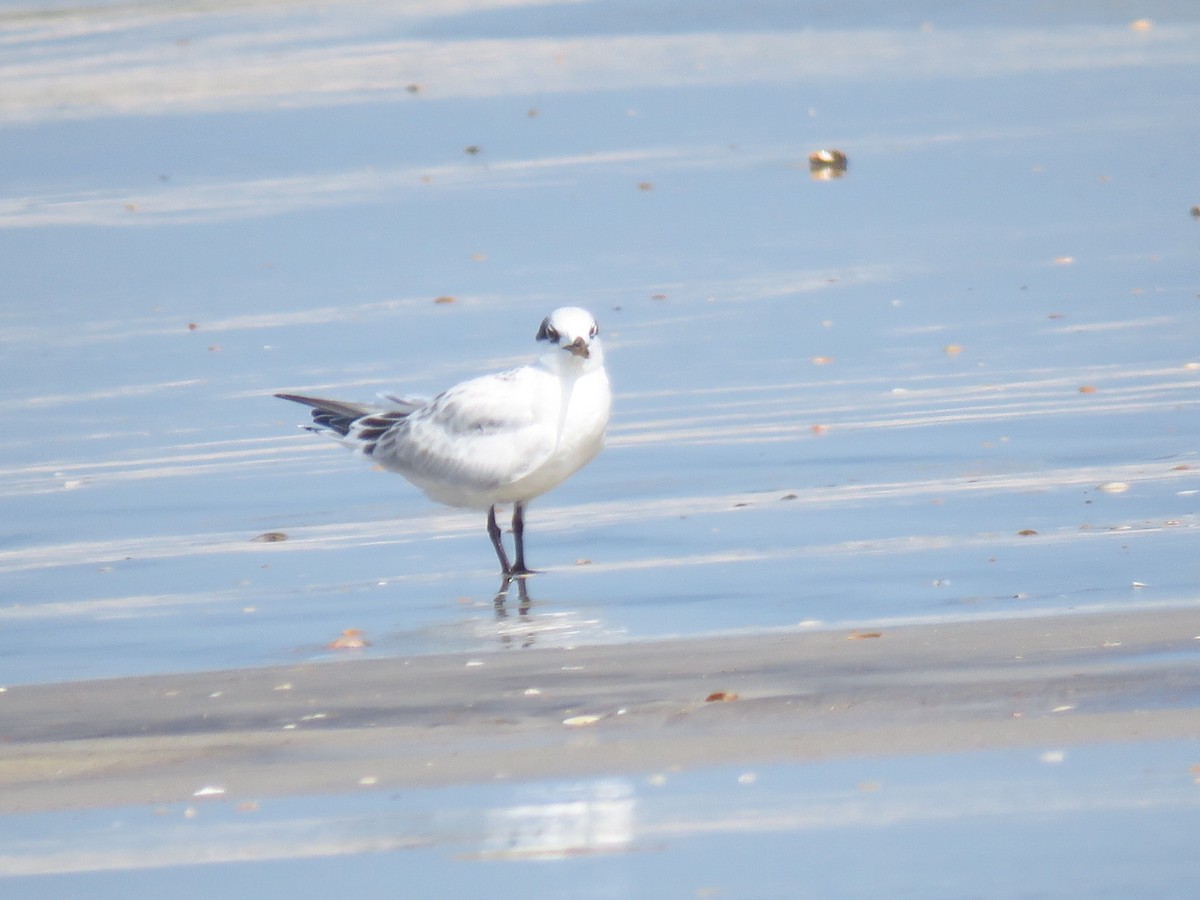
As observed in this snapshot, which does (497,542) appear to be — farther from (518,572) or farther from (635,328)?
(635,328)

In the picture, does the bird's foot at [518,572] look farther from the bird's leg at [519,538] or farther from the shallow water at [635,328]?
the shallow water at [635,328]

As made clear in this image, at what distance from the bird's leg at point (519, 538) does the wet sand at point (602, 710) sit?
136 centimetres

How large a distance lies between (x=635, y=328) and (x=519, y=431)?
404 centimetres

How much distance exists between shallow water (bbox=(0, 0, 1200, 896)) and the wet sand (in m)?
0.23

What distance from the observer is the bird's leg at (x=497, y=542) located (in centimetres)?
853

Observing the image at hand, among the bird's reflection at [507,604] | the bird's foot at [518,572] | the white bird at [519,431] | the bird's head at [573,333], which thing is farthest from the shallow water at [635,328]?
the bird's head at [573,333]

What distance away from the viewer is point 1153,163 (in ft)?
52.7

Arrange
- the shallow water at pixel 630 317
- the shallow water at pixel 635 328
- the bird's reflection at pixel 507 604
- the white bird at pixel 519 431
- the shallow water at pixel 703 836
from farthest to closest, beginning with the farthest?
1. the white bird at pixel 519 431
2. the shallow water at pixel 630 317
3. the shallow water at pixel 635 328
4. the bird's reflection at pixel 507 604
5. the shallow water at pixel 703 836

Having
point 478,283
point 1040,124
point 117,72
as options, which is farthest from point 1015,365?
point 117,72

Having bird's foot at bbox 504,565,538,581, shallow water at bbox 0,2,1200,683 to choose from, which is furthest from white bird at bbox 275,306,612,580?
shallow water at bbox 0,2,1200,683

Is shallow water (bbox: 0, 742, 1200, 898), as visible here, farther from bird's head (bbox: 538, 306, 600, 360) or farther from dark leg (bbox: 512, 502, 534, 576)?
bird's head (bbox: 538, 306, 600, 360)

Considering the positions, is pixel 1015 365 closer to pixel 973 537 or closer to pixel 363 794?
pixel 973 537

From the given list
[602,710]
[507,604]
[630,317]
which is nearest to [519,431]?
[507,604]

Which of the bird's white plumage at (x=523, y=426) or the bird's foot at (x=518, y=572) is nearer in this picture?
the bird's foot at (x=518, y=572)
